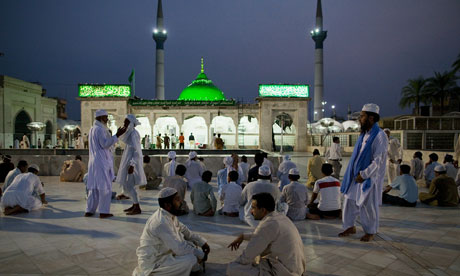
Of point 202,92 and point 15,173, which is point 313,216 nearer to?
point 15,173

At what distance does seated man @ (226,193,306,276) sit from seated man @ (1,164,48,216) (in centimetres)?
505

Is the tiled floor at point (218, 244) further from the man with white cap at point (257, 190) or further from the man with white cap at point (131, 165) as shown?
the man with white cap at point (131, 165)

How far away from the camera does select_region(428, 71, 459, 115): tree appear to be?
31109 mm

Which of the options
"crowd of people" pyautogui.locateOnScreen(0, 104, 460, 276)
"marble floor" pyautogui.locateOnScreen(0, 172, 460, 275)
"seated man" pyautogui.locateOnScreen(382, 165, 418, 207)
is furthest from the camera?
"seated man" pyautogui.locateOnScreen(382, 165, 418, 207)

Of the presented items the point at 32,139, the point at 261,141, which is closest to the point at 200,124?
the point at 261,141

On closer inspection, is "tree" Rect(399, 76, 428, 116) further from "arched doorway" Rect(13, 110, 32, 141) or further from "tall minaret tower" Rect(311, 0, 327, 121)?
"arched doorway" Rect(13, 110, 32, 141)

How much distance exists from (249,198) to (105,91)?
24919mm

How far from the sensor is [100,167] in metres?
5.82

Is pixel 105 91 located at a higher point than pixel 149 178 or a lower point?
higher

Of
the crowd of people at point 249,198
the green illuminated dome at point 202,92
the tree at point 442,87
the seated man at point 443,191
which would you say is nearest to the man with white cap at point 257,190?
the crowd of people at point 249,198

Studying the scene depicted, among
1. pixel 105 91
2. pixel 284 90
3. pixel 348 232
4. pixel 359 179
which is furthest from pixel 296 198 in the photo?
pixel 105 91

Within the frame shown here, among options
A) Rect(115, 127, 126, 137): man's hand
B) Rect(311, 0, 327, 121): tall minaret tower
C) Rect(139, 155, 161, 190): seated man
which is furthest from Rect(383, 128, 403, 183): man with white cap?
Rect(311, 0, 327, 121): tall minaret tower

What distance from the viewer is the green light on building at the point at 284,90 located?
85.9ft

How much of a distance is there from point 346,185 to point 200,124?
26.8 meters
